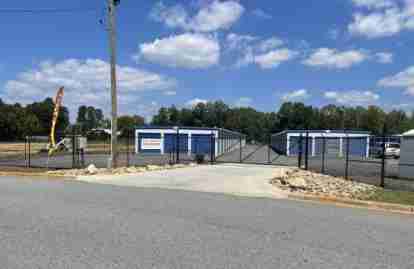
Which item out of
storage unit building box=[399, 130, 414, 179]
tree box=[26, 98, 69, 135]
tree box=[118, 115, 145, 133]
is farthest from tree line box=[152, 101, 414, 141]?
storage unit building box=[399, 130, 414, 179]

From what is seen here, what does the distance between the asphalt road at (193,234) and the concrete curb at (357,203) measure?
0.79 metres

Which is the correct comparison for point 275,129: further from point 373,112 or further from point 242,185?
point 242,185

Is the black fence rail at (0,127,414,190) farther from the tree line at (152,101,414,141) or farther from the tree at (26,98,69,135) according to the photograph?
the tree at (26,98,69,135)

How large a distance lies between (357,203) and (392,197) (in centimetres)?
170

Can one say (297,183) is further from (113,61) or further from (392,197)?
(113,61)

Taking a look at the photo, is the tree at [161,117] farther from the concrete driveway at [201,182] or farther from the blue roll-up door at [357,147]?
the concrete driveway at [201,182]

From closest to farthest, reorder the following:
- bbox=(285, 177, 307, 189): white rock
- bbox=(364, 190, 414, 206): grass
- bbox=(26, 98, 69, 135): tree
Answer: bbox=(364, 190, 414, 206): grass → bbox=(285, 177, 307, 189): white rock → bbox=(26, 98, 69, 135): tree

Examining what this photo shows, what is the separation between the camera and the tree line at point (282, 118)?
103 meters

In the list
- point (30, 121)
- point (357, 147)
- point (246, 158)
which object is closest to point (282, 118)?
point (357, 147)

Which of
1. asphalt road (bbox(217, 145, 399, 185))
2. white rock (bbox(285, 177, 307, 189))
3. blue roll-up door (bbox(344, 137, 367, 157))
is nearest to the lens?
white rock (bbox(285, 177, 307, 189))

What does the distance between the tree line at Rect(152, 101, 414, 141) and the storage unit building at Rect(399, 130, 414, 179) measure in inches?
2916

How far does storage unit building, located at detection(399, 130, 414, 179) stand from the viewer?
1775 centimetres

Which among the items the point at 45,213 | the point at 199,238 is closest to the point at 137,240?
the point at 199,238

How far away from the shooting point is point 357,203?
9.55m
